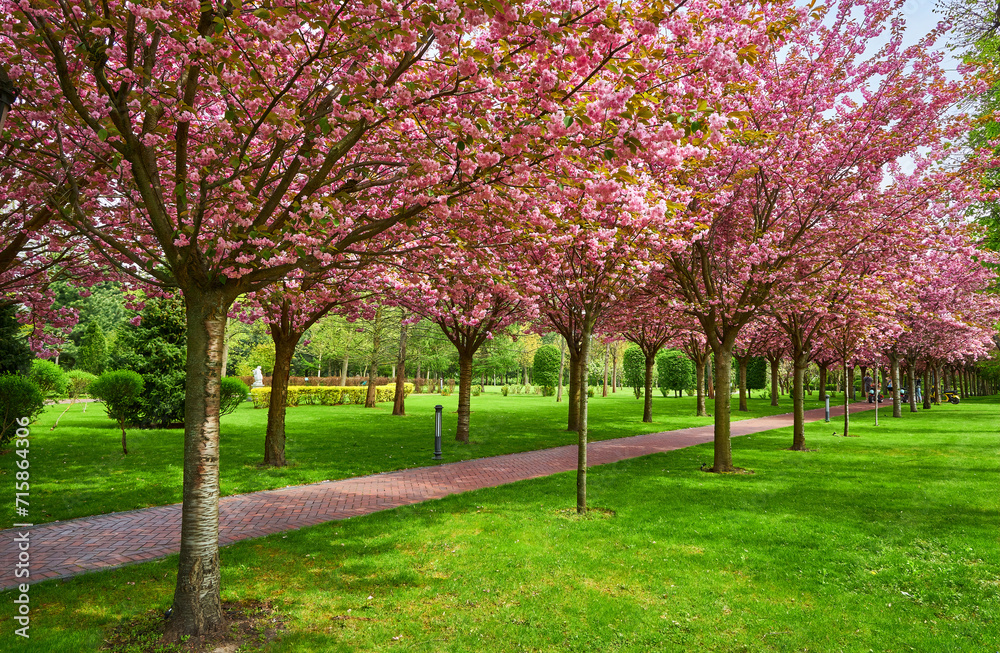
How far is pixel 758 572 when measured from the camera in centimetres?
580

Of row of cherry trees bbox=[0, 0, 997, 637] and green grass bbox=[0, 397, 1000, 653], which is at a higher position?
row of cherry trees bbox=[0, 0, 997, 637]

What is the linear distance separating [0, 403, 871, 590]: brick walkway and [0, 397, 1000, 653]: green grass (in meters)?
0.53

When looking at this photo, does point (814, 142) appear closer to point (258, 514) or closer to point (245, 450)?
point (258, 514)

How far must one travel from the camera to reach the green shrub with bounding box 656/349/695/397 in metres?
42.4

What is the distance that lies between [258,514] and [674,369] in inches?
1550

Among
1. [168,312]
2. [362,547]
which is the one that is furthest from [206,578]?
[168,312]

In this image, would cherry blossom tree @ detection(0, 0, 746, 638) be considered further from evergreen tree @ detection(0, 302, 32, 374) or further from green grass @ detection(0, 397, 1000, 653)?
evergreen tree @ detection(0, 302, 32, 374)

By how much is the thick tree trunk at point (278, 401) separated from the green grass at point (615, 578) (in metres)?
4.58

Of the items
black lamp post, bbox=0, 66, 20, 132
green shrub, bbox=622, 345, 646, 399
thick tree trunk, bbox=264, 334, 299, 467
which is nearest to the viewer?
black lamp post, bbox=0, 66, 20, 132

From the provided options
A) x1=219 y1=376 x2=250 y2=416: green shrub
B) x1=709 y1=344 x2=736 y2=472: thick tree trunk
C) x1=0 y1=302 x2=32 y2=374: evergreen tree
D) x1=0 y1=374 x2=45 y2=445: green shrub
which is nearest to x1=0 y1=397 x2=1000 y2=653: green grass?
x1=709 y1=344 x2=736 y2=472: thick tree trunk

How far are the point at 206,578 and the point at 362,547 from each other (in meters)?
2.28

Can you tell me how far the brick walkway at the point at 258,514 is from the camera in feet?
19.6

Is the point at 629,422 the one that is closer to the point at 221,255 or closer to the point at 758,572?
the point at 758,572

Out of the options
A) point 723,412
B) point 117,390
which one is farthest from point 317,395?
point 723,412
